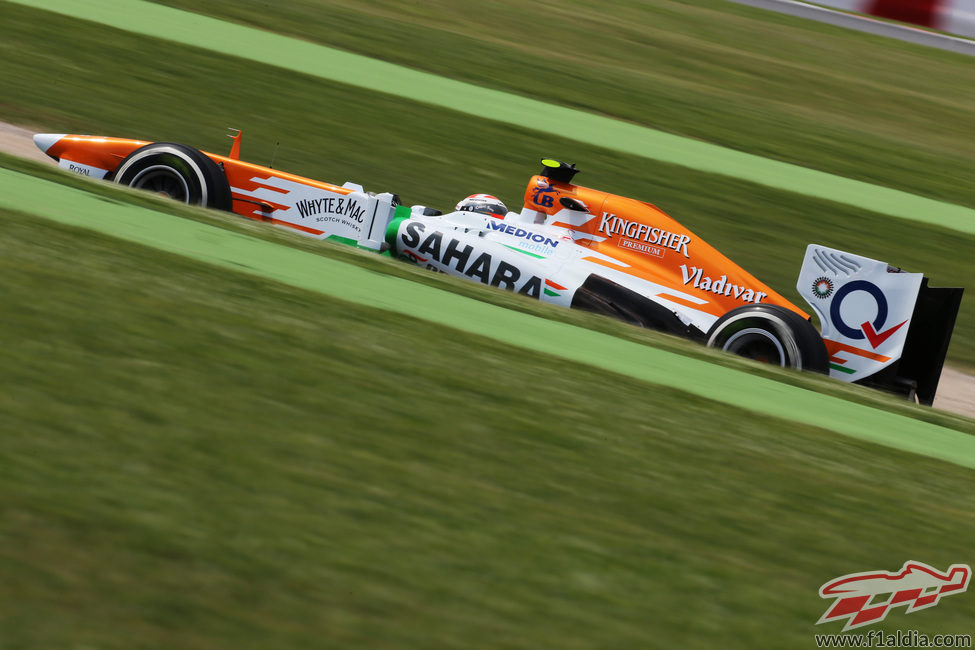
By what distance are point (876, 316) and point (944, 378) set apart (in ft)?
7.96

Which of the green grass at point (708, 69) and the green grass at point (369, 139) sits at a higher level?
the green grass at point (708, 69)

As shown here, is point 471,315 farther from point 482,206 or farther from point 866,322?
point 866,322

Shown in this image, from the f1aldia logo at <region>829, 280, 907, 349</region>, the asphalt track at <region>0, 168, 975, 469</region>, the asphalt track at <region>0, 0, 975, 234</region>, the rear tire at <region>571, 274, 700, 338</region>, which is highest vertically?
the asphalt track at <region>0, 0, 975, 234</region>

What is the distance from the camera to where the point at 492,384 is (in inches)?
205

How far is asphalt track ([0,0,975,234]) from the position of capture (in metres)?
12.4

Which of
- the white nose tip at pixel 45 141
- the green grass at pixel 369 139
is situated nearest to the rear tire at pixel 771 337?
the green grass at pixel 369 139

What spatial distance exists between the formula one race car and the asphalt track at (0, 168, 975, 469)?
2.80 ft

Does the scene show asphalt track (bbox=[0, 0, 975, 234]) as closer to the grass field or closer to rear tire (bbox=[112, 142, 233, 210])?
rear tire (bbox=[112, 142, 233, 210])

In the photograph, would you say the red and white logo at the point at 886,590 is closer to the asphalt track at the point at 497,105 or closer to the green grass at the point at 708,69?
the asphalt track at the point at 497,105

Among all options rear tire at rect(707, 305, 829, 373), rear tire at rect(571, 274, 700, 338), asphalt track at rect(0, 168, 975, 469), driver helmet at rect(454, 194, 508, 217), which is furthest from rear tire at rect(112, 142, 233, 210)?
rear tire at rect(707, 305, 829, 373)

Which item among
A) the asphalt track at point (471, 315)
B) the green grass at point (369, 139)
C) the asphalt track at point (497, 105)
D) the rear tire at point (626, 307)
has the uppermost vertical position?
the asphalt track at point (497, 105)

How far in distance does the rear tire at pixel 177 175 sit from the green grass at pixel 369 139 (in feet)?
8.07

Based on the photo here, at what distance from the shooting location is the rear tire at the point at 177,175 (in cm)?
805

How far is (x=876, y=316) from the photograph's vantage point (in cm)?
740
